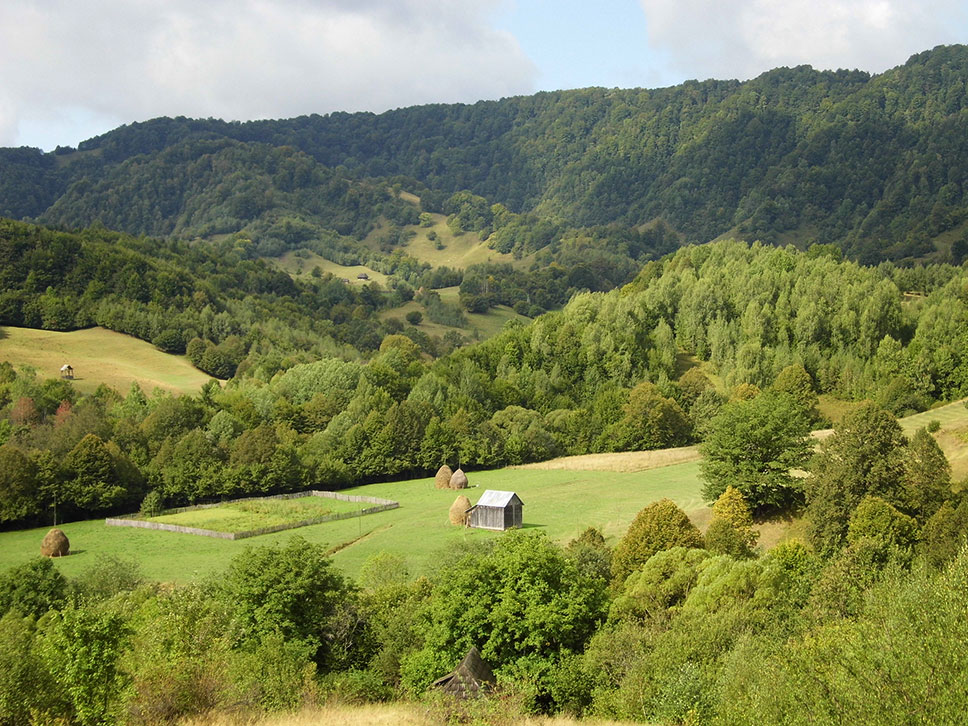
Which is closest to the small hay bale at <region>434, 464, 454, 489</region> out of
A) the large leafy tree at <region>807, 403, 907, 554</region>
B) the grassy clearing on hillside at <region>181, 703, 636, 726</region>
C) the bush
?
the large leafy tree at <region>807, 403, 907, 554</region>

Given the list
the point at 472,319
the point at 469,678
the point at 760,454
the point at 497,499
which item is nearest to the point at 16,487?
the point at 497,499

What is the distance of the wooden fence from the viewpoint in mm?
52281

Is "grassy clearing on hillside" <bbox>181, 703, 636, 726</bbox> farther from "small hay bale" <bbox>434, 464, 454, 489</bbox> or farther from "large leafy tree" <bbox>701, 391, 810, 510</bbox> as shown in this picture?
"small hay bale" <bbox>434, 464, 454, 489</bbox>

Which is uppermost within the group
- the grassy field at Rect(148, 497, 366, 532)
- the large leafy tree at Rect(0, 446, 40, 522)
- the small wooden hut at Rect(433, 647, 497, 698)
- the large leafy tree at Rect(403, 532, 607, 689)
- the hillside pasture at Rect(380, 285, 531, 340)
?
the hillside pasture at Rect(380, 285, 531, 340)

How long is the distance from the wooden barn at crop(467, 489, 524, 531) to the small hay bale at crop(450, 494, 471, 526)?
1.01 ft

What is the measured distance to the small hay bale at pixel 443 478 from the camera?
6531cm

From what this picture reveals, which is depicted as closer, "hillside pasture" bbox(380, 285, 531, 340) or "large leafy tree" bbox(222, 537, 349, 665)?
"large leafy tree" bbox(222, 537, 349, 665)

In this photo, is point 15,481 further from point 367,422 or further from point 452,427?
point 452,427

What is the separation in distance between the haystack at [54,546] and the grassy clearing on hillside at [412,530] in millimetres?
574

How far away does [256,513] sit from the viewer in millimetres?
58250

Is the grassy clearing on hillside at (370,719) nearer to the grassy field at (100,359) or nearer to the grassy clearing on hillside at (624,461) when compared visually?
the grassy clearing on hillside at (624,461)

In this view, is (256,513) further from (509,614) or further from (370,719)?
(370,719)

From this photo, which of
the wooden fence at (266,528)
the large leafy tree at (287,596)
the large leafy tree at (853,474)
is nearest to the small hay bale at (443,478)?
the wooden fence at (266,528)

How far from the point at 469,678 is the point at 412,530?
25.0 meters
